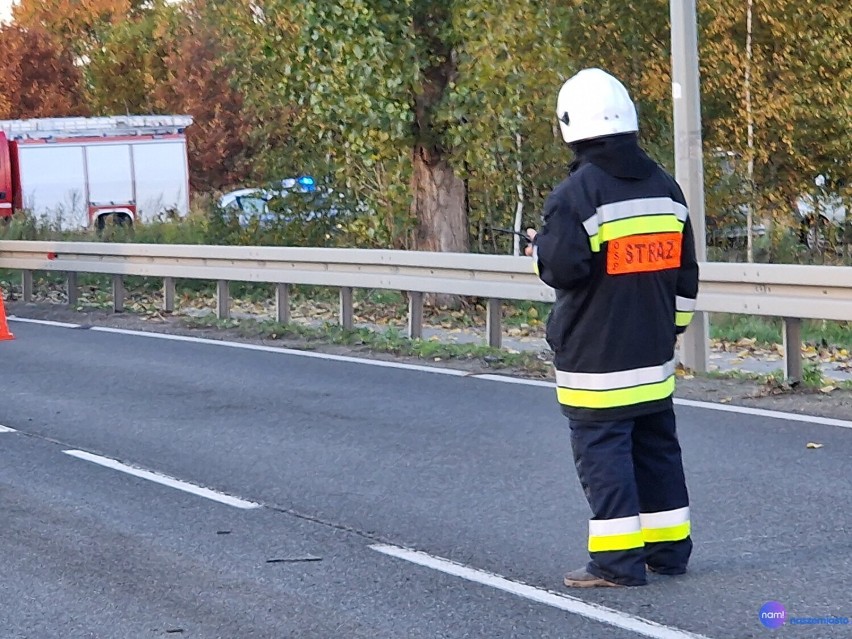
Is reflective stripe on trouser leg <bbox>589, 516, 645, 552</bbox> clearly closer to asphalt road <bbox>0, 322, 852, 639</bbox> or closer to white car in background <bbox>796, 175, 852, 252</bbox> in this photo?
asphalt road <bbox>0, 322, 852, 639</bbox>

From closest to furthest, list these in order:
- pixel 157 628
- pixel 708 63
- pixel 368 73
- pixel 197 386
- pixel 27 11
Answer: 1. pixel 157 628
2. pixel 197 386
3. pixel 368 73
4. pixel 708 63
5. pixel 27 11

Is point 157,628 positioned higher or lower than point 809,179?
lower

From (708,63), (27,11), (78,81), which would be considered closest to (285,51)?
(708,63)

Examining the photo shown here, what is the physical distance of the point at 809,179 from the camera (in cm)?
2244

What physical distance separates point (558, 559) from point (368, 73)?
1224 cm

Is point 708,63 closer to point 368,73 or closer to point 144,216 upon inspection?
point 368,73

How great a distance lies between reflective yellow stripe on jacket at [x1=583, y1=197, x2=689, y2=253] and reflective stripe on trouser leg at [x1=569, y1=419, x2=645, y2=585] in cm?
68

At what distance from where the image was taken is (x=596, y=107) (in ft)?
18.1

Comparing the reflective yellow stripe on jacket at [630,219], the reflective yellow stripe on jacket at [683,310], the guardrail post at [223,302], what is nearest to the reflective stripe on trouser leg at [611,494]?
the reflective yellow stripe on jacket at [683,310]

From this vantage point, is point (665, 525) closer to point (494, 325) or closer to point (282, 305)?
point (494, 325)

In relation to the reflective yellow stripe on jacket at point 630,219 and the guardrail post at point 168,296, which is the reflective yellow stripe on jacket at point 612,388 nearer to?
the reflective yellow stripe on jacket at point 630,219

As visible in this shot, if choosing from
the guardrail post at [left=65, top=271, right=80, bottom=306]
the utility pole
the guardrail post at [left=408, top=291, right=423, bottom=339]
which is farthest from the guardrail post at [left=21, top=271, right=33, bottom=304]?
the utility pole

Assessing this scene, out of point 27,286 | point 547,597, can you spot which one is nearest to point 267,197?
point 27,286

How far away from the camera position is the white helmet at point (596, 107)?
552 cm
